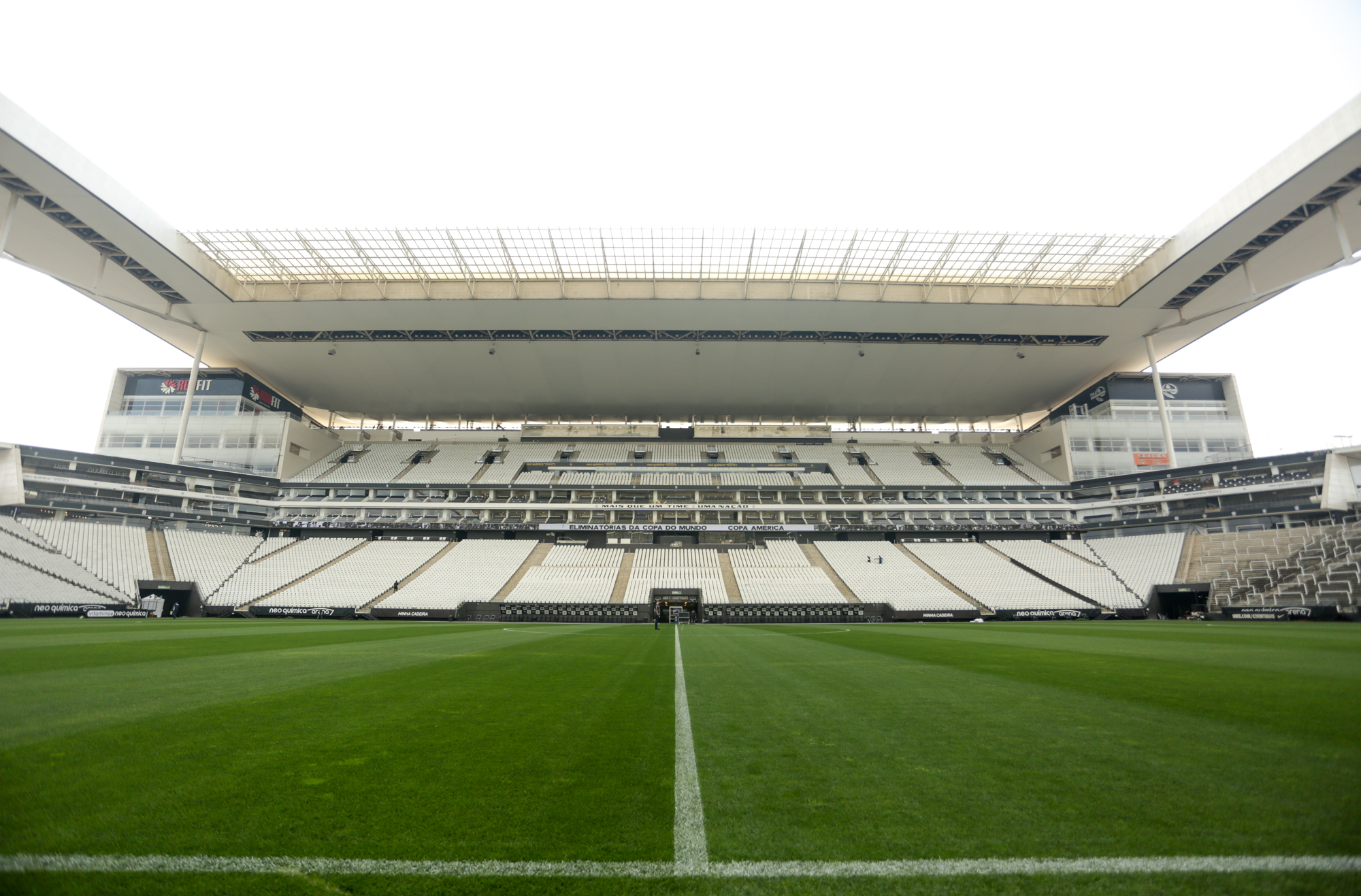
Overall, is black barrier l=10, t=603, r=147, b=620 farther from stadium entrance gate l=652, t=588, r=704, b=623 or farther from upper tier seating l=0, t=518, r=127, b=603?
stadium entrance gate l=652, t=588, r=704, b=623

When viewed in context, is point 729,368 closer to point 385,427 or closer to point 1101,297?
point 1101,297

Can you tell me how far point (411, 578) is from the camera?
1336 inches

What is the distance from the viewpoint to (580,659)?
1026 cm

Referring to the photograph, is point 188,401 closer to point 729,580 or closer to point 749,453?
point 729,580

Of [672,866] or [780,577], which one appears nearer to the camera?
[672,866]

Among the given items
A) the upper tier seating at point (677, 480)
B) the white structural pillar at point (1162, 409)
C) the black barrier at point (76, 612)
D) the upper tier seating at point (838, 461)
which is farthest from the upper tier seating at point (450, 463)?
the white structural pillar at point (1162, 409)

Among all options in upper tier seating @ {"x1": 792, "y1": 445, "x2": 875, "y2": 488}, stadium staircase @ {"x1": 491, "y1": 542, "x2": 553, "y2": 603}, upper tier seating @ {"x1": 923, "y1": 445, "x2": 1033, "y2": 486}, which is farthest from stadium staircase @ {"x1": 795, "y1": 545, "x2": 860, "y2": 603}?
stadium staircase @ {"x1": 491, "y1": 542, "x2": 553, "y2": 603}

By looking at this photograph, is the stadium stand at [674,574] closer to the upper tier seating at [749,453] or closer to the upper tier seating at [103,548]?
the upper tier seating at [749,453]

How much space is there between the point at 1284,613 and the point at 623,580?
30.7m

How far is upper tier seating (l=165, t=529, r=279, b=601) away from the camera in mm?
30672

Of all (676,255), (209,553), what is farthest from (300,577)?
Answer: (676,255)

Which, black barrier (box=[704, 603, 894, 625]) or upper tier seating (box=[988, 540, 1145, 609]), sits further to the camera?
upper tier seating (box=[988, 540, 1145, 609])

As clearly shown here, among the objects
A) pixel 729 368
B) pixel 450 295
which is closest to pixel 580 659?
pixel 450 295

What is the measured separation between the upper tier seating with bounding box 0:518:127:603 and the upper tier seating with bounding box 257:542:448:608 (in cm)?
650
